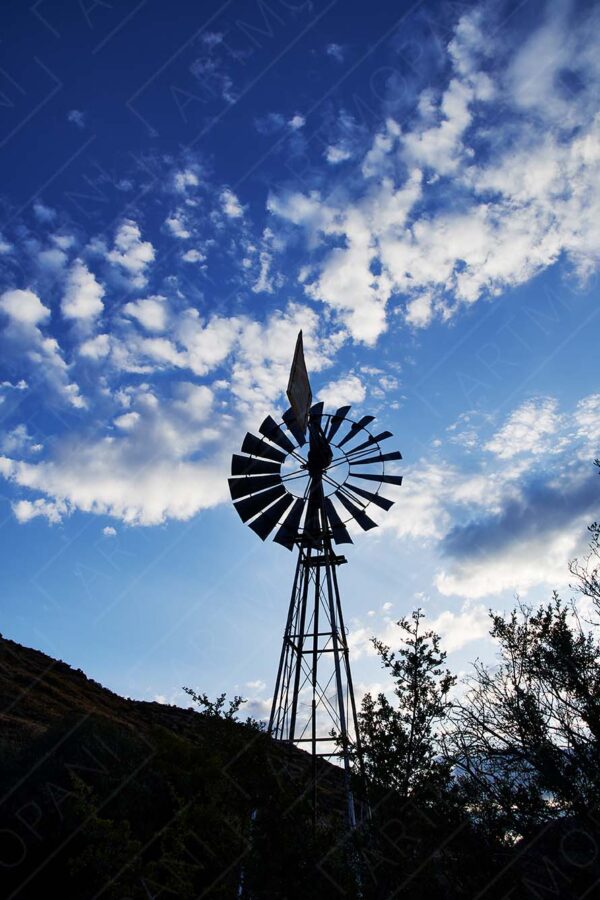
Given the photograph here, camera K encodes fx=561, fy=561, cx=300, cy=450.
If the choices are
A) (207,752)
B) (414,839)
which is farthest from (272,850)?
(207,752)

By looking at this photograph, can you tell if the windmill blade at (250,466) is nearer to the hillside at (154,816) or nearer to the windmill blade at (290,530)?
the windmill blade at (290,530)

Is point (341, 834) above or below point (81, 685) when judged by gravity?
below

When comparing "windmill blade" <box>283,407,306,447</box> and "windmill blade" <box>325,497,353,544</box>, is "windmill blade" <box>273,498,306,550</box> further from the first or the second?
"windmill blade" <box>283,407,306,447</box>

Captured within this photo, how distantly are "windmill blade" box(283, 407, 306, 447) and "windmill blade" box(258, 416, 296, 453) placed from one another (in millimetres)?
195

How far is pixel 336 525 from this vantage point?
11.8 meters

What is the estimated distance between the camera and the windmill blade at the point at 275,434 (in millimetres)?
11742

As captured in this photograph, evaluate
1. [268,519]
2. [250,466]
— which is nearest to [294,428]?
[250,466]

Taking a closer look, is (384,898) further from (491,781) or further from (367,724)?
(491,781)

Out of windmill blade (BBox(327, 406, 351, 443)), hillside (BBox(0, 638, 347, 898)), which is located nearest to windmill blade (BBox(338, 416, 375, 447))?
windmill blade (BBox(327, 406, 351, 443))

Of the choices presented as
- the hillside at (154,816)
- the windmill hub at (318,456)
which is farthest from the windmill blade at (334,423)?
the hillside at (154,816)

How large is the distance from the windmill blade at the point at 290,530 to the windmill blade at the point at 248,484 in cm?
78

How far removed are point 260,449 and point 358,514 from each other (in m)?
2.50

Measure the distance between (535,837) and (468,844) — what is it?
4.07 feet

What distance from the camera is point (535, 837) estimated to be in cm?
593
